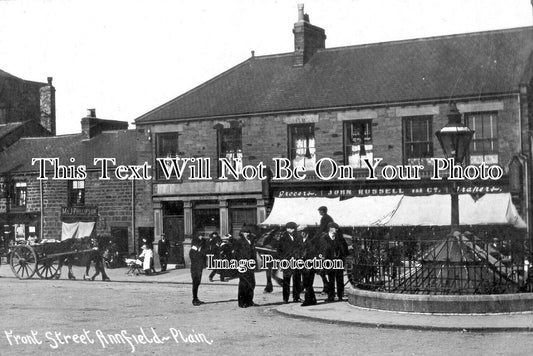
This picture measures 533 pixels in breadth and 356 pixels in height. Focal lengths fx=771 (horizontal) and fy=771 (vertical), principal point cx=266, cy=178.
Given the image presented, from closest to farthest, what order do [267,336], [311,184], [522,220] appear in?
[267,336]
[522,220]
[311,184]

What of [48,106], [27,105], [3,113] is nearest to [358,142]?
[48,106]

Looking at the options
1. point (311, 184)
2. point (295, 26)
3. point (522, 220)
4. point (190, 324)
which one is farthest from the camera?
point (295, 26)

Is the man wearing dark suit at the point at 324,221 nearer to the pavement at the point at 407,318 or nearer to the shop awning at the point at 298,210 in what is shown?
the pavement at the point at 407,318

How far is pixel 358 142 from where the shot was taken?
27922 millimetres

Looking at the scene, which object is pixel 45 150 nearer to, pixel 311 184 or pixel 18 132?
pixel 18 132

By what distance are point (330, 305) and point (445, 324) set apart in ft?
11.9

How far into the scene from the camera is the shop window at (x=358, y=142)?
91.1ft

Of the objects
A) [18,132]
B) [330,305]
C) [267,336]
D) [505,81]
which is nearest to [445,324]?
[267,336]

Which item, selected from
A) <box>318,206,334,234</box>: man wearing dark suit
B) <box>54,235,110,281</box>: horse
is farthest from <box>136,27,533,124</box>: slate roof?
<box>318,206,334,234</box>: man wearing dark suit

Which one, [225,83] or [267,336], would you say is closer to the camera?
[267,336]

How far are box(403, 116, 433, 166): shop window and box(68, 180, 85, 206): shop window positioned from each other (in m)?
15.3

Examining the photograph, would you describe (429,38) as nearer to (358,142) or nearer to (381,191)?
(358,142)

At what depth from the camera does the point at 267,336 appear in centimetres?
1121

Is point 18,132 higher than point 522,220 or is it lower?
higher
